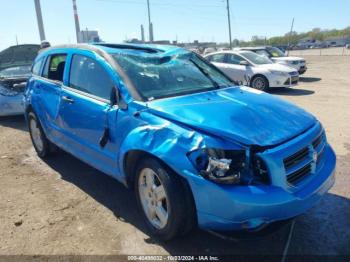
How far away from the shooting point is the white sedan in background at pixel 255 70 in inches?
502

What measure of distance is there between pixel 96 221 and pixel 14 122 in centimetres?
622

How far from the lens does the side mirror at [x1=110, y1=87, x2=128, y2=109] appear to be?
3546mm

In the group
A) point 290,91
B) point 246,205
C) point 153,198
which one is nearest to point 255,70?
point 290,91

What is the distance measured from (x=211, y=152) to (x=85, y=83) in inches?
83.4

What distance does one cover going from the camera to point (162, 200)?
127 inches

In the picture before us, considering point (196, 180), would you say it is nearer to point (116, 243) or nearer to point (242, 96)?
point (116, 243)

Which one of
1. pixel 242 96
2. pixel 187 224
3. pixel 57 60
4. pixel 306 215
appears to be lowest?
pixel 306 215

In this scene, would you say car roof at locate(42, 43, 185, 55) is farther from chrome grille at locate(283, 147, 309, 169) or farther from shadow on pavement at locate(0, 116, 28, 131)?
shadow on pavement at locate(0, 116, 28, 131)

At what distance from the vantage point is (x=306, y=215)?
3760 mm

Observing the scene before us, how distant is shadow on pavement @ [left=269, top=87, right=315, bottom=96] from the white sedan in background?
29cm

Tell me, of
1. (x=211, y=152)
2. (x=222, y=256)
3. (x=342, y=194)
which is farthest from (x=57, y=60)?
(x=342, y=194)

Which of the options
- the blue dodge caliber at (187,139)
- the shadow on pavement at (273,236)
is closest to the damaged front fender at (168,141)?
the blue dodge caliber at (187,139)

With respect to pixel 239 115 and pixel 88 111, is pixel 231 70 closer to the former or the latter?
pixel 88 111

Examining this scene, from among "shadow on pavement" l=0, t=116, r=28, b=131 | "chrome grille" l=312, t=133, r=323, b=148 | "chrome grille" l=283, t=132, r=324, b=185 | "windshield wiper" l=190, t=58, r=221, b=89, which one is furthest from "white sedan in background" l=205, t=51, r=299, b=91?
"chrome grille" l=283, t=132, r=324, b=185
